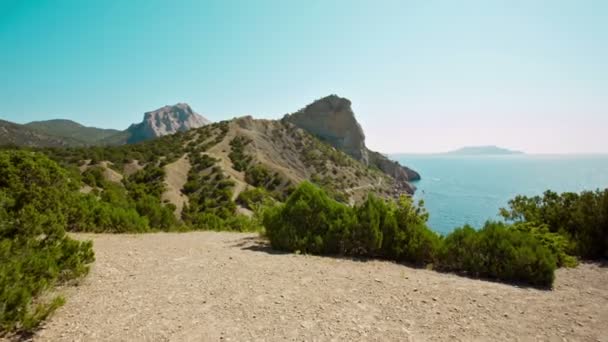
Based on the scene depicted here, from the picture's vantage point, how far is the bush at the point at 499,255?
663 cm

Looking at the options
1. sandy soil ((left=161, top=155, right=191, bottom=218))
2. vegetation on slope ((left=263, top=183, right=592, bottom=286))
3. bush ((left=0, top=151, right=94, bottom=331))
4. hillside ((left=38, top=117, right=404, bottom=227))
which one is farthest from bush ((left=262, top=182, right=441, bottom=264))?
sandy soil ((left=161, top=155, right=191, bottom=218))

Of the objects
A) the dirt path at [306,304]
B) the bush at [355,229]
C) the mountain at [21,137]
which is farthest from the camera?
the mountain at [21,137]

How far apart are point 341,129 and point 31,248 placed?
123 metres

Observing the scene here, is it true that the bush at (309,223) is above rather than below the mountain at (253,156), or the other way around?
below

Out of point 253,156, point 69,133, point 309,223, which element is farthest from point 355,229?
point 69,133

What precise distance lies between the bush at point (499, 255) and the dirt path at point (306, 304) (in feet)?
1.77

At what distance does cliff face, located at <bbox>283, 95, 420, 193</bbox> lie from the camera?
122 meters

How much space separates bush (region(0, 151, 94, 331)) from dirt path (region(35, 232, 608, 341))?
0.41m

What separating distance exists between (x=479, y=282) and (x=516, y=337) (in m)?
2.47

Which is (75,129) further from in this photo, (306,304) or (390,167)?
(306,304)

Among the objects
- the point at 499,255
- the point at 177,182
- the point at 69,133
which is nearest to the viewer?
the point at 499,255

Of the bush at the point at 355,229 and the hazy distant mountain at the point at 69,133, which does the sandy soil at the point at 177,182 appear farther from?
the hazy distant mountain at the point at 69,133

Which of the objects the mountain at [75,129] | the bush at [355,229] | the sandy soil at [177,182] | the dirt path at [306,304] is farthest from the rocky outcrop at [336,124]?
the dirt path at [306,304]

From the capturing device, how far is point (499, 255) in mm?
7086
